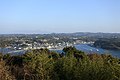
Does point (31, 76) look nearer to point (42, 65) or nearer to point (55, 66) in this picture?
point (42, 65)

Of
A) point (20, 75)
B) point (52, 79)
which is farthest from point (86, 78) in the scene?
point (20, 75)

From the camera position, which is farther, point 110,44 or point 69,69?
point 110,44

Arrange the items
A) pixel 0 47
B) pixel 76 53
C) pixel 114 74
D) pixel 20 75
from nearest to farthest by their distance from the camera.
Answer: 1. pixel 0 47
2. pixel 114 74
3. pixel 20 75
4. pixel 76 53

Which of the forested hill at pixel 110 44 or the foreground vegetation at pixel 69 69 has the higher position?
the foreground vegetation at pixel 69 69

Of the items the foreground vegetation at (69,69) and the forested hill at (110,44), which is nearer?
the foreground vegetation at (69,69)

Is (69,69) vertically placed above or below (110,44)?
above

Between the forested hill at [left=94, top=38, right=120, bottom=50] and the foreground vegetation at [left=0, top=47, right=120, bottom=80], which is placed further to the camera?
the forested hill at [left=94, top=38, right=120, bottom=50]

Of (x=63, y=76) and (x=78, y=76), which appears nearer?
(x=78, y=76)

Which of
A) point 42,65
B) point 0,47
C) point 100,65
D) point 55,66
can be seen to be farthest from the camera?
point 55,66

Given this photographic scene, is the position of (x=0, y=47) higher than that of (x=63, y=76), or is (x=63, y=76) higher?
(x=0, y=47)

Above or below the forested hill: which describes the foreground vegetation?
above
